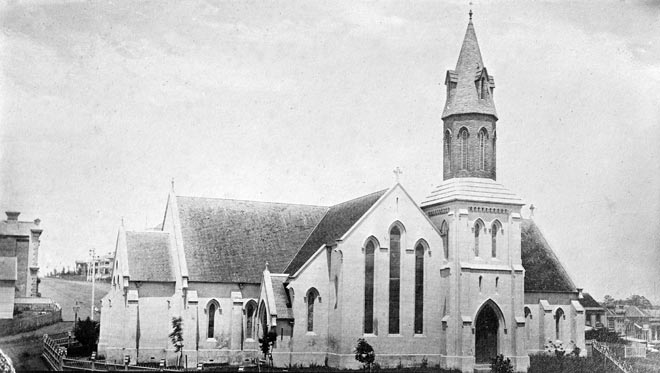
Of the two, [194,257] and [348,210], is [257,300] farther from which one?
[348,210]

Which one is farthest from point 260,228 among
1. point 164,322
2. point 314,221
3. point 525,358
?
point 525,358

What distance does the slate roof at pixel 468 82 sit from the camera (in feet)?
149

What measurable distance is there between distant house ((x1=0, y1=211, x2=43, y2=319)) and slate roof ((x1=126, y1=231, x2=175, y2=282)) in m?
8.79

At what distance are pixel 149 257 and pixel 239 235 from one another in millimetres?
5543

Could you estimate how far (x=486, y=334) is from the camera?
44.9m

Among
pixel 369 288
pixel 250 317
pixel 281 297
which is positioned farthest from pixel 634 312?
pixel 250 317

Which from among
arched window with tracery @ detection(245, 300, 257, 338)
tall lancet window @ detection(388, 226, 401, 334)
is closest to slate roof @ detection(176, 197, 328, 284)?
arched window with tracery @ detection(245, 300, 257, 338)

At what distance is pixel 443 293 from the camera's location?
44781 mm

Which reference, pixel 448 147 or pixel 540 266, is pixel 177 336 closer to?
pixel 448 147

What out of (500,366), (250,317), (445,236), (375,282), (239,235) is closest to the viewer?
(500,366)

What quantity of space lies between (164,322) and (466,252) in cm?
1728

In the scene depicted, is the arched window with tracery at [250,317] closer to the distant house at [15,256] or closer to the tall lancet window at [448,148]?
the distant house at [15,256]

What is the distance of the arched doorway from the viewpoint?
44781 millimetres

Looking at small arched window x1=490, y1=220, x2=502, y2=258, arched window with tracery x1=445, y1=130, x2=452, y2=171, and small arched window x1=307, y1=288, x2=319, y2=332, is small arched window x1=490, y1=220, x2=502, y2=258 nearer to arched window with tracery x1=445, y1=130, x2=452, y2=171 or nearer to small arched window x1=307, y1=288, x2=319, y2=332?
arched window with tracery x1=445, y1=130, x2=452, y2=171
